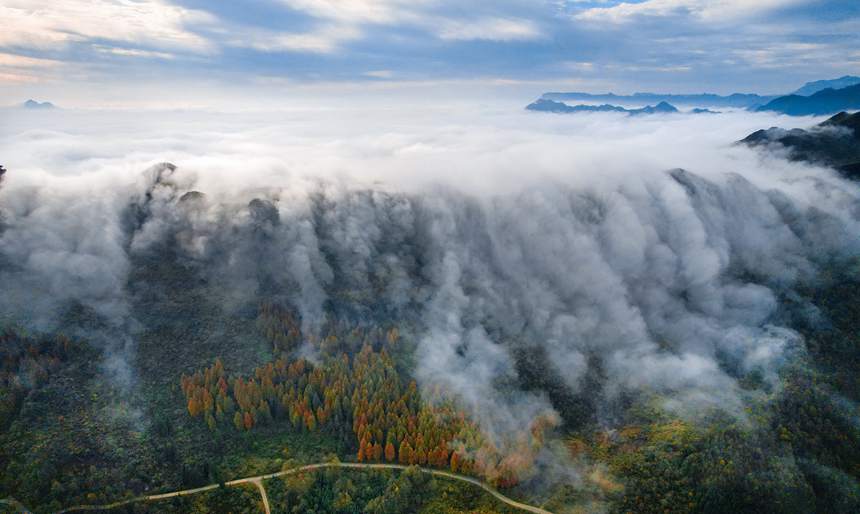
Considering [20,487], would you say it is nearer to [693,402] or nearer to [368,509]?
[368,509]

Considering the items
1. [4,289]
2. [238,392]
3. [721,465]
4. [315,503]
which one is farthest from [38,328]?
[721,465]

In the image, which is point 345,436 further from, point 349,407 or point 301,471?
point 301,471

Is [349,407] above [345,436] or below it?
above

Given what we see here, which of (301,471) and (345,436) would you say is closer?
(301,471)

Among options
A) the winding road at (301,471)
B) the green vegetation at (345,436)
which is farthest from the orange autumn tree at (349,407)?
the winding road at (301,471)

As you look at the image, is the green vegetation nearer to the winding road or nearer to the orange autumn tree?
the orange autumn tree

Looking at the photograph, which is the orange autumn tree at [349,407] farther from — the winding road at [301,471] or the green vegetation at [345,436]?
the winding road at [301,471]

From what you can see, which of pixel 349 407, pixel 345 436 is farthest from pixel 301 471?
pixel 349 407

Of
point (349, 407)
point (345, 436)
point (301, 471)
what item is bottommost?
point (301, 471)

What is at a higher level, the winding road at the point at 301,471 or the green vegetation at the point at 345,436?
the green vegetation at the point at 345,436

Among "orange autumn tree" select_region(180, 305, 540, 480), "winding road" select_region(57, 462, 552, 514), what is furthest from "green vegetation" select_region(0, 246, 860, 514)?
"winding road" select_region(57, 462, 552, 514)

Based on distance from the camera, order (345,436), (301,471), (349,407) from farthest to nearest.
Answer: (349,407) < (345,436) < (301,471)
